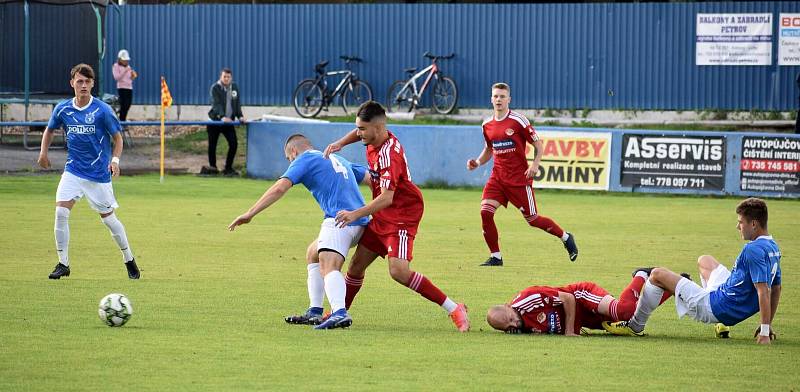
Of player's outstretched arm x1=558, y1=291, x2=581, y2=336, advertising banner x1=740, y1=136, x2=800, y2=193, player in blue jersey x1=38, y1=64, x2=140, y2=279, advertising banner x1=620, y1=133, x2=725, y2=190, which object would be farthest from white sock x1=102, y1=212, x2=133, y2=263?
advertising banner x1=740, y1=136, x2=800, y2=193

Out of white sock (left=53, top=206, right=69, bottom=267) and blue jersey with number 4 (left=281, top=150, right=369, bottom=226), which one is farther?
white sock (left=53, top=206, right=69, bottom=267)

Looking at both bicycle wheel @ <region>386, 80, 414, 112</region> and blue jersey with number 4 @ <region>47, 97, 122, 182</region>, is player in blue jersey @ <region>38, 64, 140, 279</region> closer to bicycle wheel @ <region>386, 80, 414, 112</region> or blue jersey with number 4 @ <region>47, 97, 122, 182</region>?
blue jersey with number 4 @ <region>47, 97, 122, 182</region>

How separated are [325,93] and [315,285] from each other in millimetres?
22744

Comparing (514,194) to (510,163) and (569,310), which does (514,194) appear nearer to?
(510,163)

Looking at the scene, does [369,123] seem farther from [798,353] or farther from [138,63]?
[138,63]

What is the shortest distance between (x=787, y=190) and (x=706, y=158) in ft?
5.17

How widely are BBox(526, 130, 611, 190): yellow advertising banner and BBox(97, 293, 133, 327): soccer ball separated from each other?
15083 millimetres

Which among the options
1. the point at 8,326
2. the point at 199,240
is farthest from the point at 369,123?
the point at 199,240

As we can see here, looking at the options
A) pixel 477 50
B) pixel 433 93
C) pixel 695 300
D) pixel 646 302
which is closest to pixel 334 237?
pixel 646 302

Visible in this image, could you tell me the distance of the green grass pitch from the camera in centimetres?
738

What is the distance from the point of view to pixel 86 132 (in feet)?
39.8

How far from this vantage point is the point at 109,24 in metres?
35.0

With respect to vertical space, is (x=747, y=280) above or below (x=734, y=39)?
below

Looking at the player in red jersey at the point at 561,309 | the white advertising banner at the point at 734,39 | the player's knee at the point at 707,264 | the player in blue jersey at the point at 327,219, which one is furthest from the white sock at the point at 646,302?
the white advertising banner at the point at 734,39
